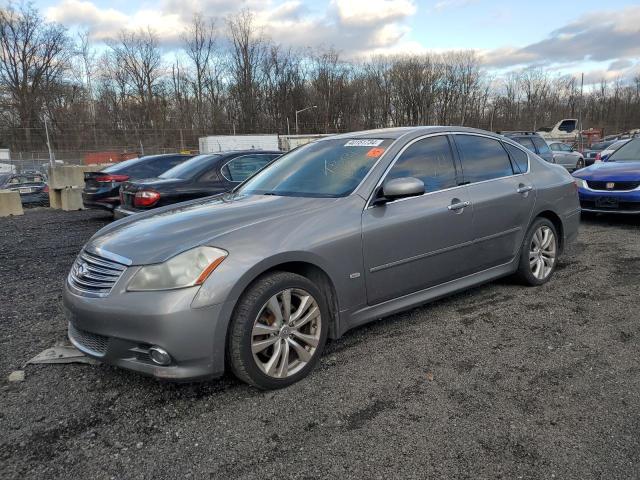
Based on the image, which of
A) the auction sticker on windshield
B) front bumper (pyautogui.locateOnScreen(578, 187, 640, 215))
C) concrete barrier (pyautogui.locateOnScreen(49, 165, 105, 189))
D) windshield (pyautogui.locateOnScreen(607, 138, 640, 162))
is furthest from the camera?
concrete barrier (pyautogui.locateOnScreen(49, 165, 105, 189))

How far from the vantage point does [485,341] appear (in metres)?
3.61

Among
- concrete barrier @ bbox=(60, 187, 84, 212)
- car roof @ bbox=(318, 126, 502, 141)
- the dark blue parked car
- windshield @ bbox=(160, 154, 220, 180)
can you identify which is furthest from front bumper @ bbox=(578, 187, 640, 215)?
concrete barrier @ bbox=(60, 187, 84, 212)

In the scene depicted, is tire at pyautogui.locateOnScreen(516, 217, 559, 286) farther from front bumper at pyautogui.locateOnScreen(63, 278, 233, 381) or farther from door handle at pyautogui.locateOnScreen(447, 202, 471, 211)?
front bumper at pyautogui.locateOnScreen(63, 278, 233, 381)

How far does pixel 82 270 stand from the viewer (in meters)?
3.06

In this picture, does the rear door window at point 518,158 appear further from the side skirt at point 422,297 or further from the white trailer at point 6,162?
the white trailer at point 6,162

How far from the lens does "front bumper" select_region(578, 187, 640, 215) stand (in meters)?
7.45

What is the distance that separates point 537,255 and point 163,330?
378 centimetres

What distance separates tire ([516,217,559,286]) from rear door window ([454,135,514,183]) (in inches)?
25.9

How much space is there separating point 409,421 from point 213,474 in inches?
41.8

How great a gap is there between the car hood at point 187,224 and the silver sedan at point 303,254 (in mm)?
14

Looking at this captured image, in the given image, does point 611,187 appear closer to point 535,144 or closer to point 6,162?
point 535,144

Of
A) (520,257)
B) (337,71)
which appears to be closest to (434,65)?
(337,71)

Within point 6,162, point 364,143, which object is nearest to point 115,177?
point 364,143

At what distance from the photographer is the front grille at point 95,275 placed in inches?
110
